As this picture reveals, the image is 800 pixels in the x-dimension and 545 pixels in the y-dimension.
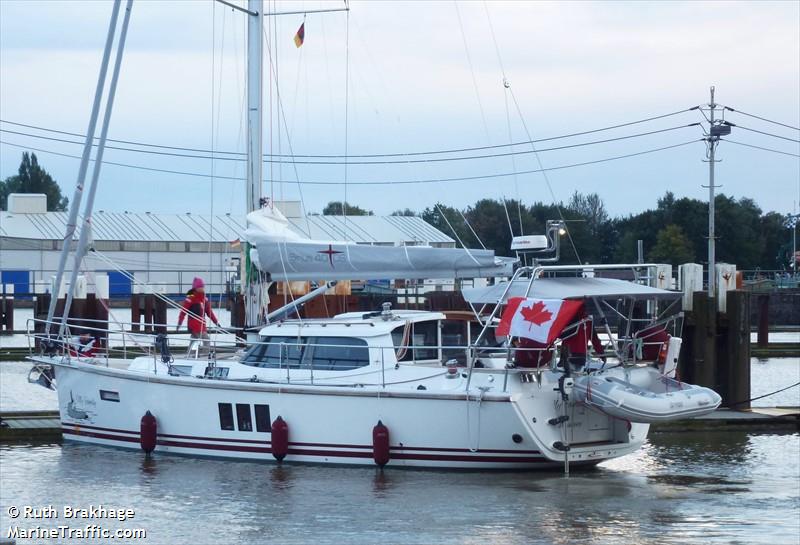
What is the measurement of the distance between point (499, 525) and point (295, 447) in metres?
4.48

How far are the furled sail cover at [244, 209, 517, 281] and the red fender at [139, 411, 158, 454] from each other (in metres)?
3.03

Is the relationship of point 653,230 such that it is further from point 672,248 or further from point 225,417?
point 225,417

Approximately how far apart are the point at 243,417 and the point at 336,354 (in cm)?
179

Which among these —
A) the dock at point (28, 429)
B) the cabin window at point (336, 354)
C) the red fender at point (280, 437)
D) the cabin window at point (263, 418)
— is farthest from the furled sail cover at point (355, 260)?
the dock at point (28, 429)

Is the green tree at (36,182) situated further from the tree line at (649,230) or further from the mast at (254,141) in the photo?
the mast at (254,141)

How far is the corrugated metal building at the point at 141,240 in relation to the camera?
67.4m

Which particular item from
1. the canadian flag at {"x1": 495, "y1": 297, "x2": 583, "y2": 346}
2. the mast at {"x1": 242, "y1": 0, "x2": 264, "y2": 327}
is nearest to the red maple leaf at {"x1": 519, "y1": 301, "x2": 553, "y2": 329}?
the canadian flag at {"x1": 495, "y1": 297, "x2": 583, "y2": 346}

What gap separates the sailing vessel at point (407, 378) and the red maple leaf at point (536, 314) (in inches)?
1.0

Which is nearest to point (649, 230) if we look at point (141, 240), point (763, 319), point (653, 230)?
point (653, 230)

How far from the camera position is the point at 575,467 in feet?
58.9

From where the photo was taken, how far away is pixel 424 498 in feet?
53.2

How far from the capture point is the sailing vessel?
16.9 meters

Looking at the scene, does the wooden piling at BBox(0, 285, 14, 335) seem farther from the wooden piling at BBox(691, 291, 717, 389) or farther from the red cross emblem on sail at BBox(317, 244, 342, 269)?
the wooden piling at BBox(691, 291, 717, 389)

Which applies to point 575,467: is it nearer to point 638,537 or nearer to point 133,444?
point 638,537
